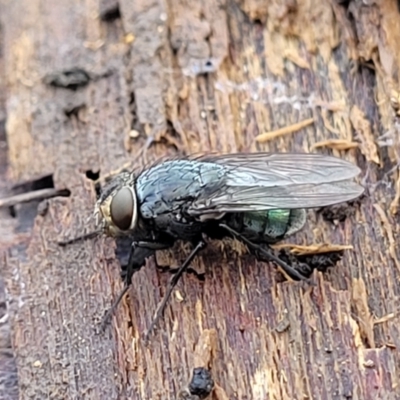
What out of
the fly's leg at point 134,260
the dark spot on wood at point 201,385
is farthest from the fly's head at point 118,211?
the dark spot on wood at point 201,385

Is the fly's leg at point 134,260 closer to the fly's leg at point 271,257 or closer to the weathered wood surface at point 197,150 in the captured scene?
the weathered wood surface at point 197,150

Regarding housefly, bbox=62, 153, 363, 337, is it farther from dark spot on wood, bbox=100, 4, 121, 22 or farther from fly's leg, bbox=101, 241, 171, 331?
dark spot on wood, bbox=100, 4, 121, 22

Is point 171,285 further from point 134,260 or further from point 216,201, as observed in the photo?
point 216,201

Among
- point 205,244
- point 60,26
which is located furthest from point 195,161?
point 60,26

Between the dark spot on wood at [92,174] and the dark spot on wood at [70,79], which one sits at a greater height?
the dark spot on wood at [70,79]

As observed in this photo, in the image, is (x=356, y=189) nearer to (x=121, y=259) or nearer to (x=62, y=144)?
(x=121, y=259)

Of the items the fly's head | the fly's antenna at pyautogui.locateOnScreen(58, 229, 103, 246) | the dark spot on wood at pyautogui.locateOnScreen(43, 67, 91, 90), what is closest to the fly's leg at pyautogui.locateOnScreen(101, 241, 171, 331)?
the fly's head

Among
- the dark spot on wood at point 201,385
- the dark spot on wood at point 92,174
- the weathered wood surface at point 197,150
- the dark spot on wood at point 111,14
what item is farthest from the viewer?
the dark spot on wood at point 111,14

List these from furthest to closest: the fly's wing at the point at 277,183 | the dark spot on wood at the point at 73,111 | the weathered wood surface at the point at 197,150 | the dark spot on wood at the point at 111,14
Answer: the dark spot on wood at the point at 111,14, the dark spot on wood at the point at 73,111, the fly's wing at the point at 277,183, the weathered wood surface at the point at 197,150
